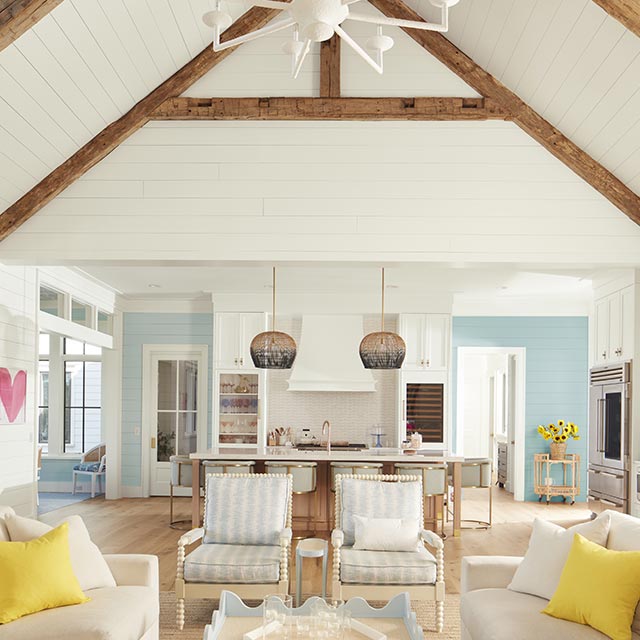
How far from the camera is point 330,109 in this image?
573cm

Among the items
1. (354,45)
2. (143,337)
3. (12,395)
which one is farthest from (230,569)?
(143,337)

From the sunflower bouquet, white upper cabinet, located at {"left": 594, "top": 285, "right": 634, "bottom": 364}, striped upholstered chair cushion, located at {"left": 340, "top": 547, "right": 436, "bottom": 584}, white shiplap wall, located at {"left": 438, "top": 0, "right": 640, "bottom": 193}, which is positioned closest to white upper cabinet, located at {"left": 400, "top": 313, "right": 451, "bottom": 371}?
the sunflower bouquet

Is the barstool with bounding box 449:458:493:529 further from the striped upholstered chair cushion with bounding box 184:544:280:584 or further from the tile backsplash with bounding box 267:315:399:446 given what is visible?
the striped upholstered chair cushion with bounding box 184:544:280:584

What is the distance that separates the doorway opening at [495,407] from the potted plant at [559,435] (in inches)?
13.6

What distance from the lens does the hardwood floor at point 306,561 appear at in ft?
20.4

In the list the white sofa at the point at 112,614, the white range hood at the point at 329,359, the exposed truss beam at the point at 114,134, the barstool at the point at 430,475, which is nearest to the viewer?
the white sofa at the point at 112,614

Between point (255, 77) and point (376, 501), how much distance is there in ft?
10.9

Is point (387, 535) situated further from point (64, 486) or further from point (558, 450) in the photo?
point (64, 486)

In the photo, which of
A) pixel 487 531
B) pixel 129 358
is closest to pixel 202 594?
pixel 487 531

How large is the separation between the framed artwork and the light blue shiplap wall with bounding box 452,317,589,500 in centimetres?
601

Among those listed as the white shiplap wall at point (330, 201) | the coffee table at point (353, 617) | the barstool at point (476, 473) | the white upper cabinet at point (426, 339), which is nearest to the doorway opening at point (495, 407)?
the white upper cabinet at point (426, 339)

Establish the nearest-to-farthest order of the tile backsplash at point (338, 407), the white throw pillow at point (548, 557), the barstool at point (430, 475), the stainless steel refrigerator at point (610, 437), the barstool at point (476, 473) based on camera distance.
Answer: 1. the white throw pillow at point (548, 557)
2. the stainless steel refrigerator at point (610, 437)
3. the barstool at point (430, 475)
4. the barstool at point (476, 473)
5. the tile backsplash at point (338, 407)

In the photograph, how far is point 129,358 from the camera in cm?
1052

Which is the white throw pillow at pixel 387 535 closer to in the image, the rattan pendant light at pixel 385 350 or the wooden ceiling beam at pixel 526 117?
the rattan pendant light at pixel 385 350
